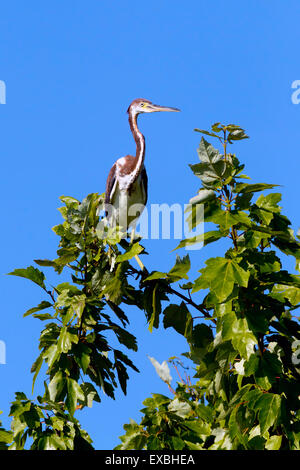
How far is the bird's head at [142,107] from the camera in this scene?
7.86 m

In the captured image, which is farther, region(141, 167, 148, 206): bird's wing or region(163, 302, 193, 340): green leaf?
region(141, 167, 148, 206): bird's wing

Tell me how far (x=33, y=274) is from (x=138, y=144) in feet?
10.2

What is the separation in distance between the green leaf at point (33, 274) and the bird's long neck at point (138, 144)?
247 centimetres

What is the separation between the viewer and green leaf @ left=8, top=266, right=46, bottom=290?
4.72 m

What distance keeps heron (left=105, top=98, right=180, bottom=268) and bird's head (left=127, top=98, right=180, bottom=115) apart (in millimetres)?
712

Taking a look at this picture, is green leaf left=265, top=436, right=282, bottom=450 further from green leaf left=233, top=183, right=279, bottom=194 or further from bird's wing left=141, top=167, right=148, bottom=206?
bird's wing left=141, top=167, right=148, bottom=206

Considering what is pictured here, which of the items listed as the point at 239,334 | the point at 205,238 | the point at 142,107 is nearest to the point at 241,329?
the point at 239,334

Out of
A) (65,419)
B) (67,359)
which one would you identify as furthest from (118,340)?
(65,419)

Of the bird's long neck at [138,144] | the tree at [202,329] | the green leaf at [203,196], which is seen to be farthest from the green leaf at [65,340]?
the bird's long neck at [138,144]

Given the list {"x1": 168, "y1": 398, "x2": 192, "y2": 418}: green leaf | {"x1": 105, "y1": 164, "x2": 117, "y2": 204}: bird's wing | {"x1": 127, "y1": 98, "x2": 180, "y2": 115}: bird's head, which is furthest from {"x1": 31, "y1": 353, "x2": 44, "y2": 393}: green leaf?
{"x1": 127, "y1": 98, "x2": 180, "y2": 115}: bird's head

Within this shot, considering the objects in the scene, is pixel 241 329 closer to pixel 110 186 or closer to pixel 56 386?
pixel 56 386

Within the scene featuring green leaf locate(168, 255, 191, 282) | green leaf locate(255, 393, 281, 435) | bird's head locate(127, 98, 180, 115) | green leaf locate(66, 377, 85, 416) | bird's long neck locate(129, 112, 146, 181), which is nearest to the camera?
green leaf locate(255, 393, 281, 435)

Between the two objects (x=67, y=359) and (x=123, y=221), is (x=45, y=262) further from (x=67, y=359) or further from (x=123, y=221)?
(x=123, y=221)
